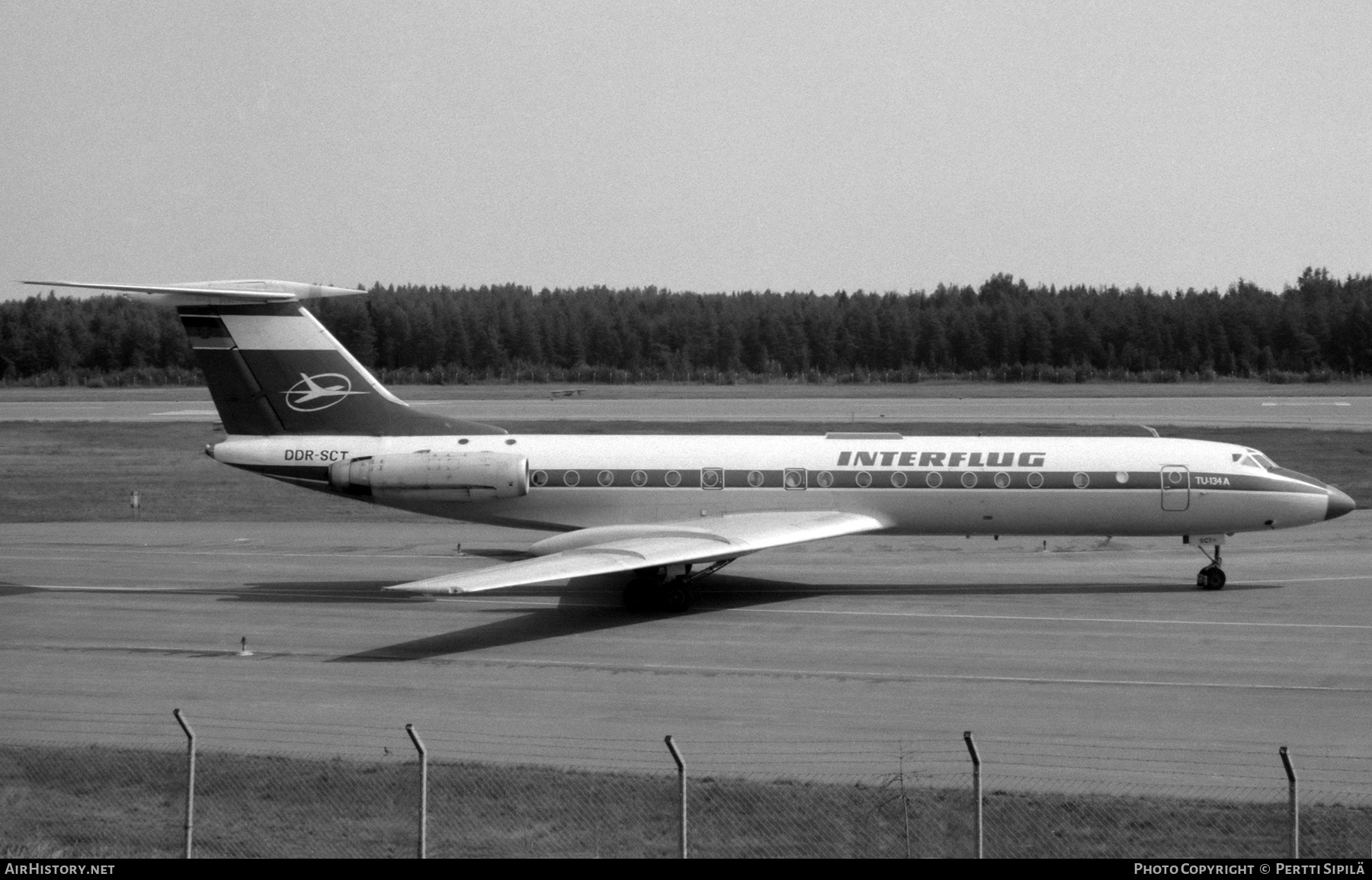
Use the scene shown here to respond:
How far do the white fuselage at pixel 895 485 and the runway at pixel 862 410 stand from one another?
33372mm

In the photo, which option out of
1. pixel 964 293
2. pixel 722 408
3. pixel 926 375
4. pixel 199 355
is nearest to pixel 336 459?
pixel 199 355

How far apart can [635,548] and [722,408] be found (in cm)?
4671

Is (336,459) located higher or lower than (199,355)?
lower

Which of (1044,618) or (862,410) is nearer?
(1044,618)

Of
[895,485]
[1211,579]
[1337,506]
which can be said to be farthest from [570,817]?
[1337,506]

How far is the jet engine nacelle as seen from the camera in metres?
25.8

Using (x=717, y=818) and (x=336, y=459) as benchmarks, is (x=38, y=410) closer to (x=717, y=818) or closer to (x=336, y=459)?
(x=336, y=459)

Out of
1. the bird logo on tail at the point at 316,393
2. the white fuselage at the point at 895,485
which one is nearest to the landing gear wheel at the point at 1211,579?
the white fuselage at the point at 895,485

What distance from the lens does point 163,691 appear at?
1819cm

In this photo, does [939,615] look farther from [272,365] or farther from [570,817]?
[272,365]

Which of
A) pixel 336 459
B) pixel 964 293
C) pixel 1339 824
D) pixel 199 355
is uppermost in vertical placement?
pixel 964 293

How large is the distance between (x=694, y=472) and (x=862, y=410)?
4246cm

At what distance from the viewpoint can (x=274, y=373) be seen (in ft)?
87.7

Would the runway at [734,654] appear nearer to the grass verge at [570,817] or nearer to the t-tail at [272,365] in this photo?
the grass verge at [570,817]
